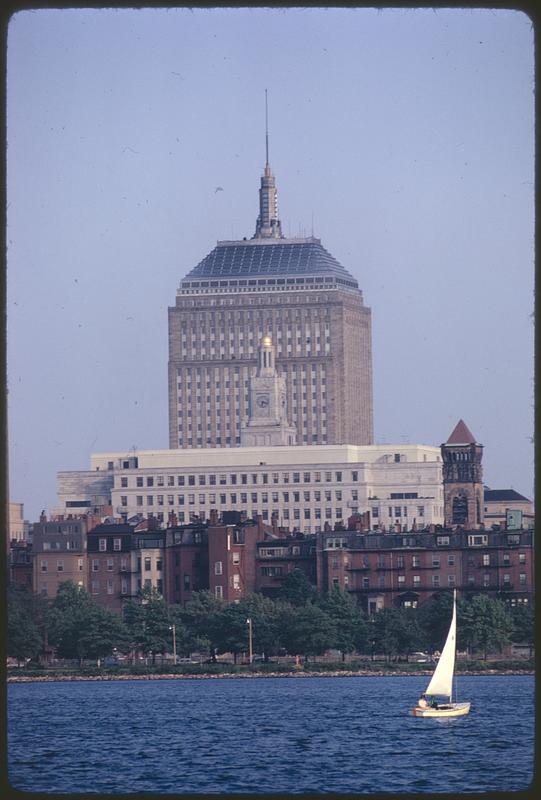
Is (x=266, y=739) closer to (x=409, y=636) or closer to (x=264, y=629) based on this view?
(x=409, y=636)

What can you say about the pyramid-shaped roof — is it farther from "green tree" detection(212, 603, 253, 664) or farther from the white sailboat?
the white sailboat

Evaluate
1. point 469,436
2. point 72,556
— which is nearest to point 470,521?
point 469,436

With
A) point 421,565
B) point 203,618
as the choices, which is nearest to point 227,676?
point 203,618

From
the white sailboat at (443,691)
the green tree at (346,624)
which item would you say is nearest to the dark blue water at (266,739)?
the white sailboat at (443,691)

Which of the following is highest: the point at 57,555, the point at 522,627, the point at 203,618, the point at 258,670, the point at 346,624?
the point at 57,555

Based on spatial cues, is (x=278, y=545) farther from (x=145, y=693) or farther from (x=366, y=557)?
(x=145, y=693)

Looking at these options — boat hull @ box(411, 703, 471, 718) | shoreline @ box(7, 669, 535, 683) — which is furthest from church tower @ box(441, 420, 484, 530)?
boat hull @ box(411, 703, 471, 718)
